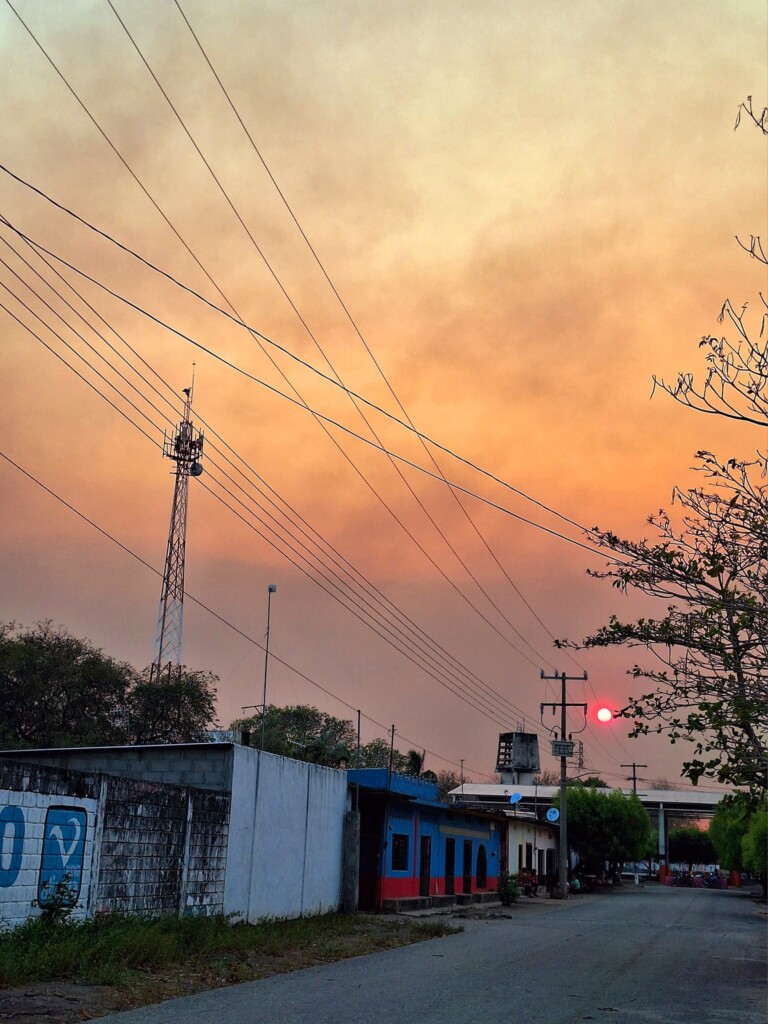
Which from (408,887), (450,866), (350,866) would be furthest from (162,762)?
(450,866)

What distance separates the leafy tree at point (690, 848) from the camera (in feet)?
380

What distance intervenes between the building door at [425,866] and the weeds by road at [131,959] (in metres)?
15.6

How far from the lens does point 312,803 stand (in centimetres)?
2667

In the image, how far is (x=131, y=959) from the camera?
46.1ft

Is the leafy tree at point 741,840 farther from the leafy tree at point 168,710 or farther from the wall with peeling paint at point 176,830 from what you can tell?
the leafy tree at point 168,710

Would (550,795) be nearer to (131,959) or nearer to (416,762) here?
(416,762)

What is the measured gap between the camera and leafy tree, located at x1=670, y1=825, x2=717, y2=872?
11581 centimetres

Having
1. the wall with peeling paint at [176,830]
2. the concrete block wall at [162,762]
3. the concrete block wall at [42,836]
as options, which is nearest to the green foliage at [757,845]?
the wall with peeling paint at [176,830]

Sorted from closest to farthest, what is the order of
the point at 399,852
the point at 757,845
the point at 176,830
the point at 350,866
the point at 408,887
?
the point at 176,830, the point at 350,866, the point at 399,852, the point at 408,887, the point at 757,845

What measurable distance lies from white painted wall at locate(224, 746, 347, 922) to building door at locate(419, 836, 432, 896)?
26.1 feet

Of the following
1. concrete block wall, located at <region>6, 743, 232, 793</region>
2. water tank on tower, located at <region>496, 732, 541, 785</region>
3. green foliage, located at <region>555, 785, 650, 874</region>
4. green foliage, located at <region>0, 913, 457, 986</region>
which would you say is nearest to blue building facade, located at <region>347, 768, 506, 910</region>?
green foliage, located at <region>0, 913, 457, 986</region>

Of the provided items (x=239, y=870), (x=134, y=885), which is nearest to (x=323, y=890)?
(x=239, y=870)

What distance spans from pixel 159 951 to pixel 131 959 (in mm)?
775

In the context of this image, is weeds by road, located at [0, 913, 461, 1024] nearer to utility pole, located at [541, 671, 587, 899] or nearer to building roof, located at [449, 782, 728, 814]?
utility pole, located at [541, 671, 587, 899]
